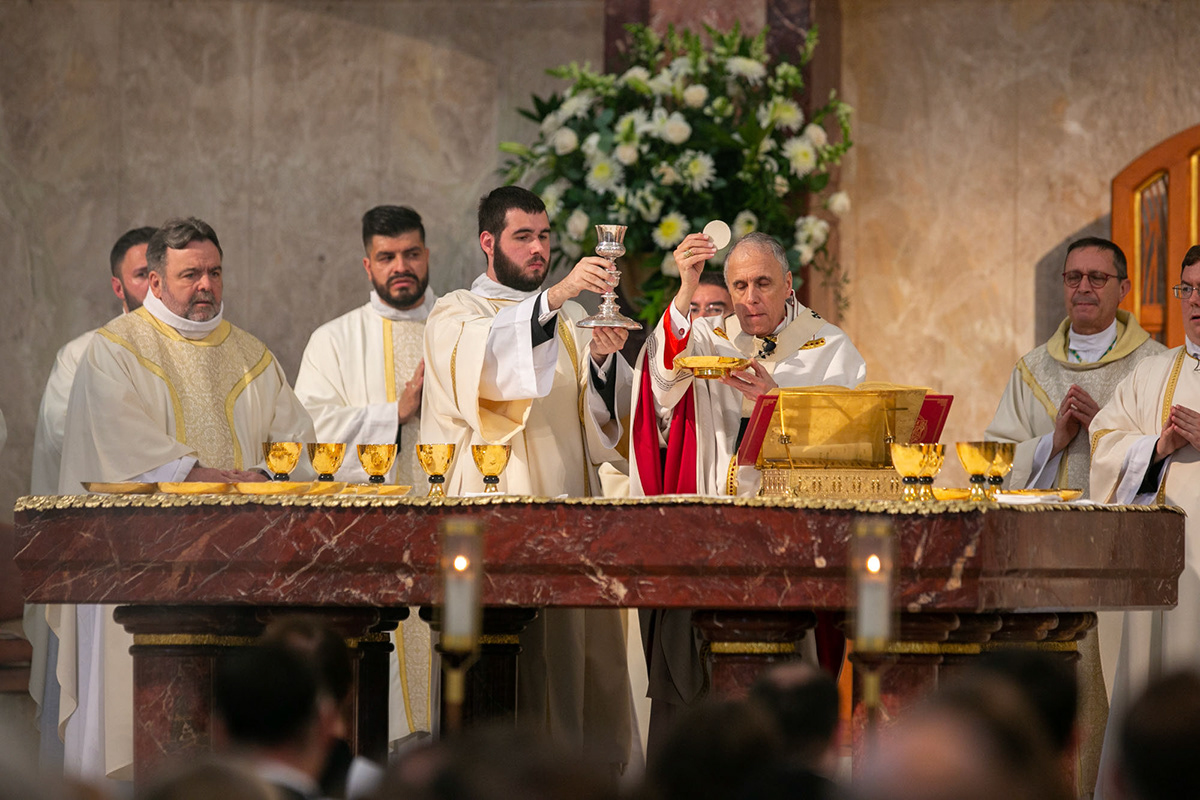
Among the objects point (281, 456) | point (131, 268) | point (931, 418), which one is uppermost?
point (131, 268)

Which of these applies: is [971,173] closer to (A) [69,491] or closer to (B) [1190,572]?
(B) [1190,572]

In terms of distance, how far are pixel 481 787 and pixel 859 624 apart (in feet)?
5.67

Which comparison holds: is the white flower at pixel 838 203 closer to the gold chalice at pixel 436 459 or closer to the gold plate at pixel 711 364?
the gold plate at pixel 711 364

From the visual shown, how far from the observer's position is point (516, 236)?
6.12m

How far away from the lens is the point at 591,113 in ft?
25.8

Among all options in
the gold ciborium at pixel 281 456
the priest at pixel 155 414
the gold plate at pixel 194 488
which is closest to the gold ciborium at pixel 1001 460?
the gold ciborium at pixel 281 456

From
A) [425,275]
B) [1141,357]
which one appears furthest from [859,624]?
[425,275]

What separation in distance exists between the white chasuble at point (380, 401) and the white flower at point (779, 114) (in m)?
1.82

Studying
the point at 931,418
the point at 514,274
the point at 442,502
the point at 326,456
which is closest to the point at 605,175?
the point at 514,274

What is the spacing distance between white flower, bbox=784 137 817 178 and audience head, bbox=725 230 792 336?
6.01ft

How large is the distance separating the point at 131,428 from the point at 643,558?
2.45m

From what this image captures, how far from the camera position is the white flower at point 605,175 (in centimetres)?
761

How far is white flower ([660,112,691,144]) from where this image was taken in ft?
24.7

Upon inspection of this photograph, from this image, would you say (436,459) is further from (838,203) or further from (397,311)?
(838,203)
